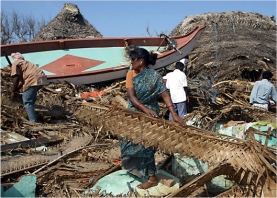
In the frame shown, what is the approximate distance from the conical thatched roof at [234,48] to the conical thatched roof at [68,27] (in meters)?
7.51

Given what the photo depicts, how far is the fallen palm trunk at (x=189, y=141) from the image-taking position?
254cm

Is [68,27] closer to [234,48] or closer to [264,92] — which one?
[234,48]

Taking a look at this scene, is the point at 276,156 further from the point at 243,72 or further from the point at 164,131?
the point at 243,72

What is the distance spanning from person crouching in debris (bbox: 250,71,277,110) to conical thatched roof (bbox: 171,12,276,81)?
13.9ft

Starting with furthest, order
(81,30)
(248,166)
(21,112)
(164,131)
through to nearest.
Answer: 1. (81,30)
2. (21,112)
3. (164,131)
4. (248,166)

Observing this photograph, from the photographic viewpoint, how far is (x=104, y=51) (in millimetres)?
10562

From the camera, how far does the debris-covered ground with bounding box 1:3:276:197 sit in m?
2.65

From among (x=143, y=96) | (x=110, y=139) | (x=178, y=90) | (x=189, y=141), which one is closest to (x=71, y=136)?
(x=110, y=139)

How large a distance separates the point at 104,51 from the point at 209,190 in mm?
7762

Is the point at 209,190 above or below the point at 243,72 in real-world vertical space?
below

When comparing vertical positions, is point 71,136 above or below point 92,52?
below

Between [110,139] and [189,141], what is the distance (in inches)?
106

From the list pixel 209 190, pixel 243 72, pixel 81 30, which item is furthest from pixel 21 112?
pixel 81 30

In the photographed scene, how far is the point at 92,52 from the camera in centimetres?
1052
